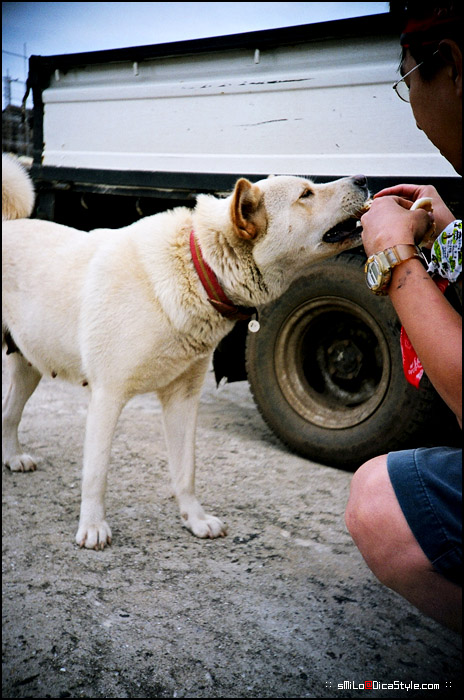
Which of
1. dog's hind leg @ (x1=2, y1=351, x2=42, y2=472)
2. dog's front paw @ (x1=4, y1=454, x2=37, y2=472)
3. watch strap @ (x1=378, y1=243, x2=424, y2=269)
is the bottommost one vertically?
dog's front paw @ (x1=4, y1=454, x2=37, y2=472)

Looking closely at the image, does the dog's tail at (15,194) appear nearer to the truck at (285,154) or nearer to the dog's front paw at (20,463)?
the truck at (285,154)

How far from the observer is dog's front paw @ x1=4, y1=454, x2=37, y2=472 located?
10.7ft

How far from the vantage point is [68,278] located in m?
2.68

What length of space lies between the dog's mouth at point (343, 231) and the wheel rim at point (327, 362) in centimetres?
87

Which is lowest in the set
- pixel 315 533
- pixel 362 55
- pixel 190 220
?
pixel 315 533

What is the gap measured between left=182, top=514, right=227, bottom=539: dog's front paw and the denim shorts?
5.07 feet

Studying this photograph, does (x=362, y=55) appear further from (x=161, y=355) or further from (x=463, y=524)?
(x=463, y=524)

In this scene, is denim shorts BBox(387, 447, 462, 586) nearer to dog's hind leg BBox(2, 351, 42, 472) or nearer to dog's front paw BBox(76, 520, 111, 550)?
dog's front paw BBox(76, 520, 111, 550)

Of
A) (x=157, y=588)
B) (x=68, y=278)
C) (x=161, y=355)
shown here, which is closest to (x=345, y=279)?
(x=161, y=355)

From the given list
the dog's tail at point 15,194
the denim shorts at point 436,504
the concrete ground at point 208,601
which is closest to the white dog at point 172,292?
the concrete ground at point 208,601

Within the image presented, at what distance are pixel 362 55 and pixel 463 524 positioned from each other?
262 centimetres

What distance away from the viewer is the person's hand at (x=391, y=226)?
1.22 m

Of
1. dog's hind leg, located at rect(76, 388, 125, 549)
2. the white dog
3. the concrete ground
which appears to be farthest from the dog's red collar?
the concrete ground

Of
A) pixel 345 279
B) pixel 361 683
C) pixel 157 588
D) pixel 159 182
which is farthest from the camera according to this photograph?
pixel 159 182
